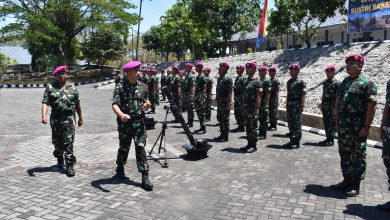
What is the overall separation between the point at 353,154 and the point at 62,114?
4.80 meters

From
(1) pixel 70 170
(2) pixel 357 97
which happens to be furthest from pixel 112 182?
(2) pixel 357 97

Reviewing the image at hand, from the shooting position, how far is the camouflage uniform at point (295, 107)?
8.66 metres

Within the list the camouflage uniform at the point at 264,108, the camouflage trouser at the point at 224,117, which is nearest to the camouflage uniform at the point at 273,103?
the camouflage uniform at the point at 264,108

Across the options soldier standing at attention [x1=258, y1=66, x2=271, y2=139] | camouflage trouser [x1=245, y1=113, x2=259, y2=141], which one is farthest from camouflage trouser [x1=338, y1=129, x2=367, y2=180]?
soldier standing at attention [x1=258, y1=66, x2=271, y2=139]

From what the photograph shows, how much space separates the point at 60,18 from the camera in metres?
40.6

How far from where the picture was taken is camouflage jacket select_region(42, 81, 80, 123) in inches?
253

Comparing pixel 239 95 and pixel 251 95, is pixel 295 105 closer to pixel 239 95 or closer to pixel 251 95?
pixel 251 95

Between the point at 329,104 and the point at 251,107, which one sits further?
the point at 329,104

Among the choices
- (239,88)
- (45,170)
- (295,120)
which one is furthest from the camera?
(239,88)

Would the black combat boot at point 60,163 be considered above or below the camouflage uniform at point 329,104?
below

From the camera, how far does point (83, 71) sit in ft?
147

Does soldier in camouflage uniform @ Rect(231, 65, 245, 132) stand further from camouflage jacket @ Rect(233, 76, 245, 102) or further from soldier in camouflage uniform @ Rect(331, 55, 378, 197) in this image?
soldier in camouflage uniform @ Rect(331, 55, 378, 197)

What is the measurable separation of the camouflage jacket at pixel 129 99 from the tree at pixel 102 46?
4456cm

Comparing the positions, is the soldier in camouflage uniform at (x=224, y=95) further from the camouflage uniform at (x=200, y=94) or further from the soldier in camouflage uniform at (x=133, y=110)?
the soldier in camouflage uniform at (x=133, y=110)
